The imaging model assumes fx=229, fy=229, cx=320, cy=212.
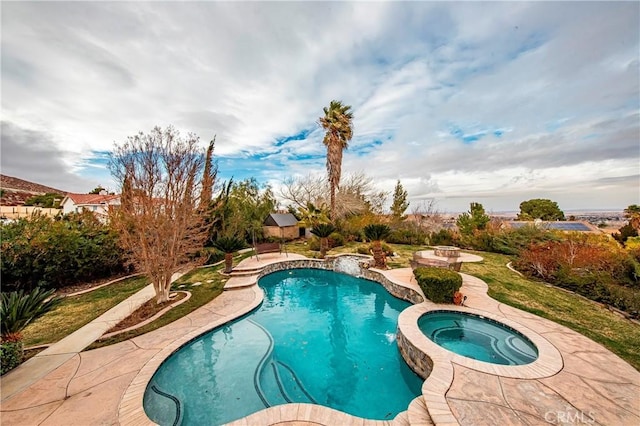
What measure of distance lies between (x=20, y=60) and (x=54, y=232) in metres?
5.63

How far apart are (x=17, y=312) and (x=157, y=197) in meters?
3.68

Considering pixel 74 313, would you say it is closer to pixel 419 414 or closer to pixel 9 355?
pixel 9 355

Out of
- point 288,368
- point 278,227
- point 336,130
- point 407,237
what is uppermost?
point 336,130

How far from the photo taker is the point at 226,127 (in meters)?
15.2

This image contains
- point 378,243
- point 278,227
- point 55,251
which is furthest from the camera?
point 278,227

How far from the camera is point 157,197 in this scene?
695cm

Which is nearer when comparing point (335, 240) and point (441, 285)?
point (441, 285)

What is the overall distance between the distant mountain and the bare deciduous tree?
28575 mm

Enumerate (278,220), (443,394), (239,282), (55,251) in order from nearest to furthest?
(443,394) < (55,251) < (239,282) < (278,220)

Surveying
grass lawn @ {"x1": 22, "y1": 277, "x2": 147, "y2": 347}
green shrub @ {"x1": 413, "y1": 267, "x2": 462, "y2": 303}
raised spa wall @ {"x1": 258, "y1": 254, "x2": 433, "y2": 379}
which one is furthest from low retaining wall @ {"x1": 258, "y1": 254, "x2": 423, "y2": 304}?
grass lawn @ {"x1": 22, "y1": 277, "x2": 147, "y2": 347}

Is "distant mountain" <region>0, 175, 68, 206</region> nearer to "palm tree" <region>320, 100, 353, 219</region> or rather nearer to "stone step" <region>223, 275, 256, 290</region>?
"stone step" <region>223, 275, 256, 290</region>

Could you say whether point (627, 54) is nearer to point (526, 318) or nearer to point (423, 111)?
point (423, 111)

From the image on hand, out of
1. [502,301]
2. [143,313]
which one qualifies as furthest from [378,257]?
[143,313]

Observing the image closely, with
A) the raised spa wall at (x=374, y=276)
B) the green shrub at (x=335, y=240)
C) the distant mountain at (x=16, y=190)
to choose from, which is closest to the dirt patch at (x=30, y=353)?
the raised spa wall at (x=374, y=276)
